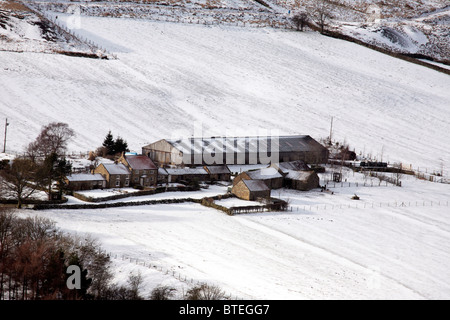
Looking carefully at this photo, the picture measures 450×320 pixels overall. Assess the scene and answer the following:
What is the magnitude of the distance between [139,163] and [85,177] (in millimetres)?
5859

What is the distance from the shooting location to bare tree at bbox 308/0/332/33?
121000 millimetres

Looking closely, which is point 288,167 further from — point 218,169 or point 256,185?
point 256,185

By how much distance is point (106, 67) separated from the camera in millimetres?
88562

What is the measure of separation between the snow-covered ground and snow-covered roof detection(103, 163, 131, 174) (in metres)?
7.17

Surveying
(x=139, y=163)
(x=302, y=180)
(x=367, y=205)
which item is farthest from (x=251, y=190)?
(x=139, y=163)

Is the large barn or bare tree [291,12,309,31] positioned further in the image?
bare tree [291,12,309,31]

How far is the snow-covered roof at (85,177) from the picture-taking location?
44906 millimetres

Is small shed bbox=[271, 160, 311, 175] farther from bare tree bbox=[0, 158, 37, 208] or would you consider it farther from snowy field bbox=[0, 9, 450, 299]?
bare tree bbox=[0, 158, 37, 208]

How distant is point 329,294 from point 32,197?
2443 centimetres

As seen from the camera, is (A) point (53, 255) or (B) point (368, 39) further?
(B) point (368, 39)

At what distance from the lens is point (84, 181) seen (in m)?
45.5

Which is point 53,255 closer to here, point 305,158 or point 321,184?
point 321,184

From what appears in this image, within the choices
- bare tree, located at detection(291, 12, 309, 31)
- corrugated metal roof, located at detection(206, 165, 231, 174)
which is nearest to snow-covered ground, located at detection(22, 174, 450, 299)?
corrugated metal roof, located at detection(206, 165, 231, 174)

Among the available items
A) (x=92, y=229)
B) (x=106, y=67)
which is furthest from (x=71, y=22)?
(x=92, y=229)
